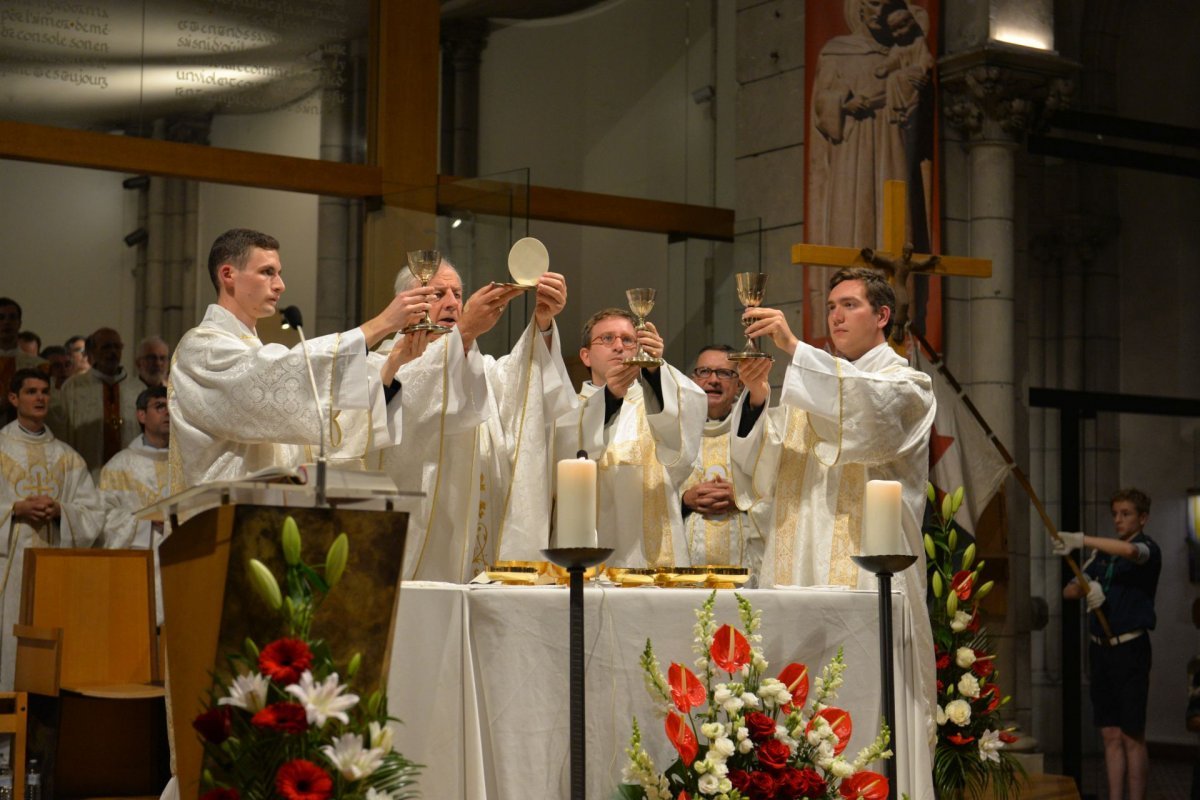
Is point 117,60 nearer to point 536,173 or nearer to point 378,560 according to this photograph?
point 536,173

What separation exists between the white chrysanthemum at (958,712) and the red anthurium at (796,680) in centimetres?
127

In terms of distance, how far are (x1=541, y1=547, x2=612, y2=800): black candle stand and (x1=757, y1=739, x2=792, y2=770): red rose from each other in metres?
0.49

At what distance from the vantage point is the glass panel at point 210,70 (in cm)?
879

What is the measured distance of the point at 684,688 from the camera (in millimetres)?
3760

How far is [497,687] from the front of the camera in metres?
3.61

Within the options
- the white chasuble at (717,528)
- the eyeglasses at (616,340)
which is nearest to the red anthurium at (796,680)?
the eyeglasses at (616,340)

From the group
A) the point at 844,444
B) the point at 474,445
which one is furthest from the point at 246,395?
the point at 844,444

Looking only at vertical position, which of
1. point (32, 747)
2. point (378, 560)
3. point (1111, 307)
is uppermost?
point (1111, 307)

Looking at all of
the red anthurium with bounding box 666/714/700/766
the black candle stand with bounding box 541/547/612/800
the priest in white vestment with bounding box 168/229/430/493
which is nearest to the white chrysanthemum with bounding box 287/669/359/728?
the black candle stand with bounding box 541/547/612/800

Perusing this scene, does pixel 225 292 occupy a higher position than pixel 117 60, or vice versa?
pixel 117 60

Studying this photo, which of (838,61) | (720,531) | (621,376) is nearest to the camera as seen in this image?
(621,376)

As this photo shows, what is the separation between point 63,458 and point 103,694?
8.04ft

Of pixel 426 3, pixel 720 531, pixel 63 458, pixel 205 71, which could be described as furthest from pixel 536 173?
pixel 720 531

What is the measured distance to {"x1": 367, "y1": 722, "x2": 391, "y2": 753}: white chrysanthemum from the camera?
2951mm
